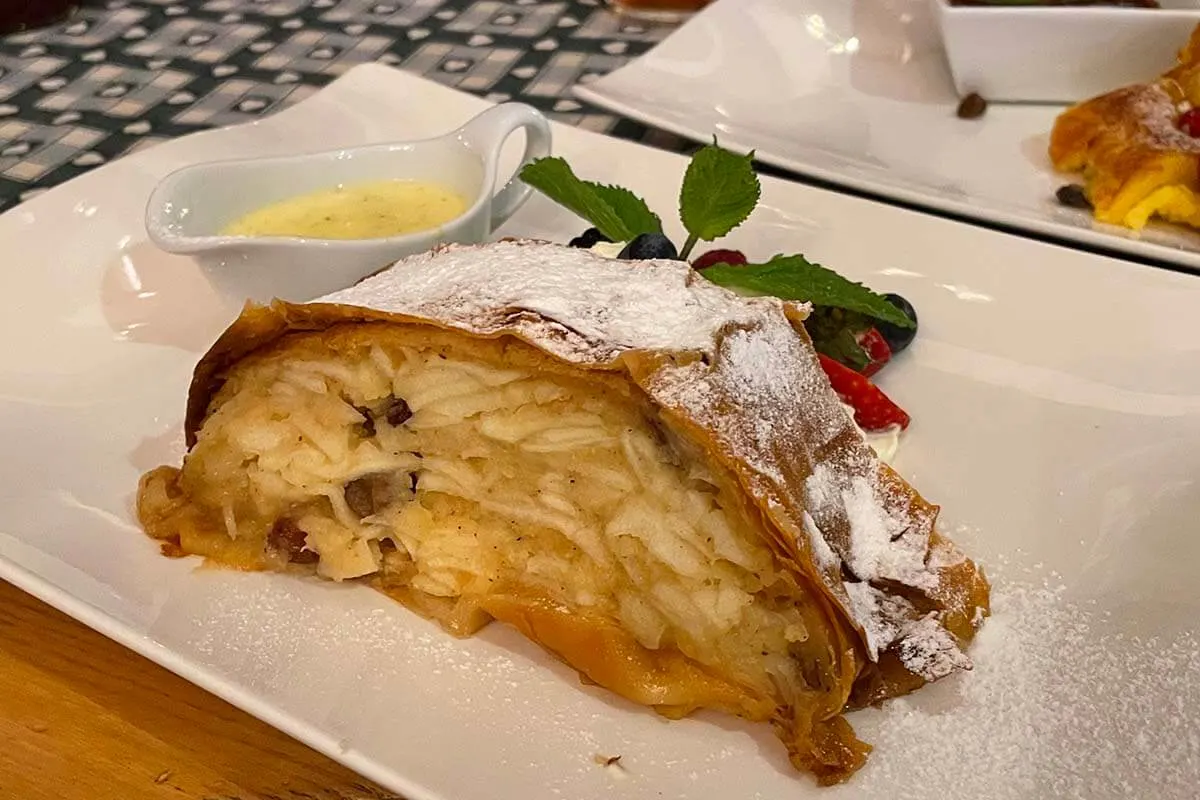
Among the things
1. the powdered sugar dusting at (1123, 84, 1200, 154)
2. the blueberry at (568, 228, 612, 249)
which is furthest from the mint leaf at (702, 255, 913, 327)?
the powdered sugar dusting at (1123, 84, 1200, 154)

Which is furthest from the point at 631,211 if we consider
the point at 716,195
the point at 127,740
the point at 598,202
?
the point at 127,740

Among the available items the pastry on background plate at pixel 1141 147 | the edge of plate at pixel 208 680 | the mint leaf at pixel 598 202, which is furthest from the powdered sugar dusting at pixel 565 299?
the pastry on background plate at pixel 1141 147

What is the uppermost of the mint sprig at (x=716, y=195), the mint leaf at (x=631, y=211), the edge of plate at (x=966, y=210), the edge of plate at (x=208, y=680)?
the mint sprig at (x=716, y=195)

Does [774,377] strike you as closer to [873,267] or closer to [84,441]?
[873,267]

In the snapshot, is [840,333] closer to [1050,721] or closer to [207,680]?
[1050,721]

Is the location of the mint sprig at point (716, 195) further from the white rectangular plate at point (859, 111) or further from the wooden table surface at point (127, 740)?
the wooden table surface at point (127, 740)

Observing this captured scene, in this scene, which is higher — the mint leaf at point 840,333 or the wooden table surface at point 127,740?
the mint leaf at point 840,333

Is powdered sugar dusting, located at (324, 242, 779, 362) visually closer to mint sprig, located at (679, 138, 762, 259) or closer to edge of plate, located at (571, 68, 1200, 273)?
mint sprig, located at (679, 138, 762, 259)
